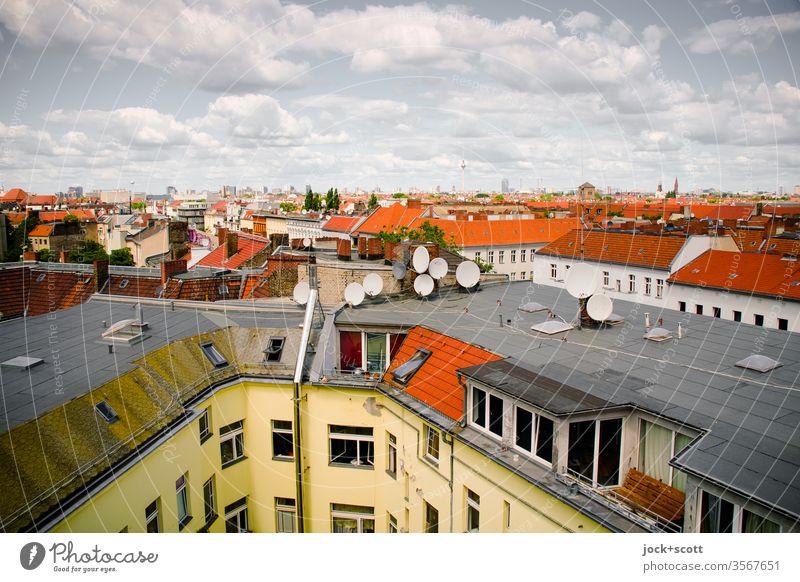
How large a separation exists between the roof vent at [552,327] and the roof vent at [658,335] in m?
0.73

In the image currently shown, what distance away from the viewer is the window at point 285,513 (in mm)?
6488

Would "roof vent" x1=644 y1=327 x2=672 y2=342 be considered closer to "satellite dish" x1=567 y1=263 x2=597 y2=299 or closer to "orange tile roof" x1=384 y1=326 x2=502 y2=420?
"satellite dish" x1=567 y1=263 x2=597 y2=299

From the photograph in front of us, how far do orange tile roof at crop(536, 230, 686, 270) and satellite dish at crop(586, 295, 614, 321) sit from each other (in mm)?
11459

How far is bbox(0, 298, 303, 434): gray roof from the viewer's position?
429 cm

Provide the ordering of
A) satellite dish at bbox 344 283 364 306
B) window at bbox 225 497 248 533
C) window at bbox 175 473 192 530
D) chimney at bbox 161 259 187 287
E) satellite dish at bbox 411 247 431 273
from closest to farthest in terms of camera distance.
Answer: window at bbox 175 473 192 530, window at bbox 225 497 248 533, satellite dish at bbox 344 283 364 306, satellite dish at bbox 411 247 431 273, chimney at bbox 161 259 187 287

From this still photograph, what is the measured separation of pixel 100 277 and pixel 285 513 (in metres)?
6.52

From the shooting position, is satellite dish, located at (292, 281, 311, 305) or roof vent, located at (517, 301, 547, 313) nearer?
roof vent, located at (517, 301, 547, 313)

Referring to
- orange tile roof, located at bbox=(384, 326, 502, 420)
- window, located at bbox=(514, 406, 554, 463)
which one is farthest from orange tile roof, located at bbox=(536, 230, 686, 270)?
window, located at bbox=(514, 406, 554, 463)

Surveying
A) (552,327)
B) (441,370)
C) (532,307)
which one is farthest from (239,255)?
(552,327)

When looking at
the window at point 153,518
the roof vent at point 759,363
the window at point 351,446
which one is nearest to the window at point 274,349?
the window at point 351,446

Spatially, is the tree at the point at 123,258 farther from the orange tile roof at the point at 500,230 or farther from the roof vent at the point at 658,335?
the roof vent at the point at 658,335

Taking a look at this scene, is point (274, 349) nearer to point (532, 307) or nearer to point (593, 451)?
point (532, 307)
